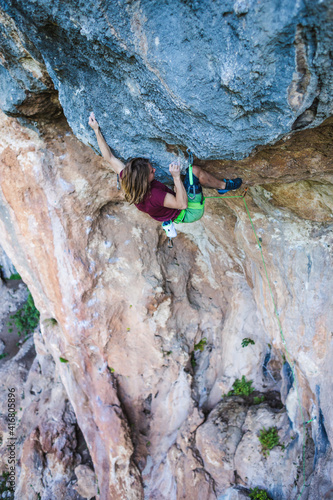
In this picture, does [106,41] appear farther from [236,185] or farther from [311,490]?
[311,490]

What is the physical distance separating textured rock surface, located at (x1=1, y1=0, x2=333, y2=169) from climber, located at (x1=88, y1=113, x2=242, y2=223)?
0.91 ft

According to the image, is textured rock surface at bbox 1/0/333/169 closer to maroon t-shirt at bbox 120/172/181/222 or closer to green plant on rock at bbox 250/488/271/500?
maroon t-shirt at bbox 120/172/181/222

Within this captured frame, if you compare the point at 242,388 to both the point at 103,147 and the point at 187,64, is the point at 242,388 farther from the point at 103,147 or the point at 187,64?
the point at 187,64

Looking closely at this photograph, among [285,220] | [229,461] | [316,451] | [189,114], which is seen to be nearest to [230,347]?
[229,461]

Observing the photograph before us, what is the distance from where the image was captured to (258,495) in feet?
18.1

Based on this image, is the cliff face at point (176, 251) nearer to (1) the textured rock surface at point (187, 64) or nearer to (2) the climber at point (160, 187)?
(1) the textured rock surface at point (187, 64)

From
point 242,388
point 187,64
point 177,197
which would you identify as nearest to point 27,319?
point 242,388

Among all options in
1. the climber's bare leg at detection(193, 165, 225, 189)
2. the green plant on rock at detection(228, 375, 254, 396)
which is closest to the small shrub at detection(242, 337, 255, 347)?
the green plant on rock at detection(228, 375, 254, 396)

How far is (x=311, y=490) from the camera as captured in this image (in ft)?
14.7

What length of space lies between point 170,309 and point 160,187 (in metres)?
3.24

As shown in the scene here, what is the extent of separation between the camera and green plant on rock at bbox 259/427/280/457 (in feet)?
18.7

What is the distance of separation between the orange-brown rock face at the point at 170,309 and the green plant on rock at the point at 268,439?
12 centimetres

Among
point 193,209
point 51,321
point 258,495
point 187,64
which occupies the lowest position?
point 258,495

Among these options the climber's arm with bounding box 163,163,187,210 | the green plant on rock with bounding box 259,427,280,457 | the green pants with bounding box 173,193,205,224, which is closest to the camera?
the climber's arm with bounding box 163,163,187,210
